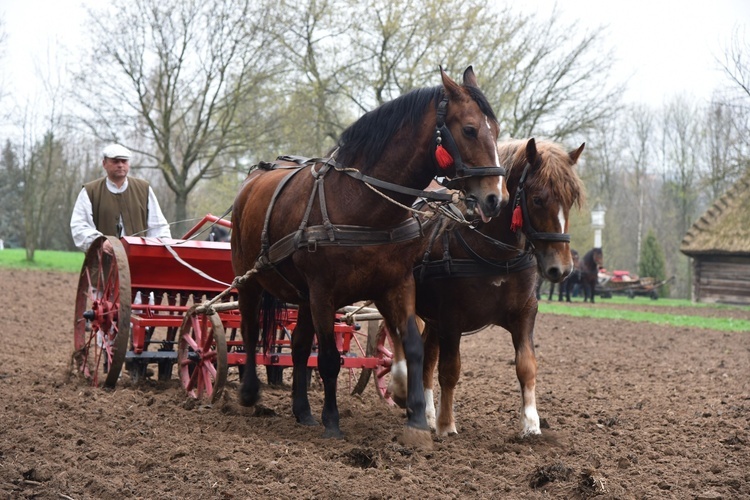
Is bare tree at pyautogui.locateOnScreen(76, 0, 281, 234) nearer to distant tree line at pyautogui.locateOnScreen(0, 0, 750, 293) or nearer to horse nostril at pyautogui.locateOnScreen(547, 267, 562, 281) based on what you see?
distant tree line at pyautogui.locateOnScreen(0, 0, 750, 293)

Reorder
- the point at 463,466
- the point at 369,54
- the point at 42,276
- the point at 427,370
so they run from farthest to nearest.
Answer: the point at 369,54 → the point at 42,276 → the point at 427,370 → the point at 463,466

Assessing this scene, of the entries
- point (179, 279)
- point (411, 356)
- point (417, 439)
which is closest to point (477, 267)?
point (411, 356)

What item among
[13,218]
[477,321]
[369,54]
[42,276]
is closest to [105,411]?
[477,321]

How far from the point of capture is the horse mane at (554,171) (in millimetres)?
5074

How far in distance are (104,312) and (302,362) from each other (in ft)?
6.48

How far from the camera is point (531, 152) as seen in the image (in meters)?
5.14

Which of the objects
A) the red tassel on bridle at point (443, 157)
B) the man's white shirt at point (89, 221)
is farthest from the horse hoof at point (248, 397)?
the red tassel on bridle at point (443, 157)

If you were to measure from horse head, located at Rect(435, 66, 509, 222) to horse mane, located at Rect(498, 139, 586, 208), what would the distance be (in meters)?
0.58

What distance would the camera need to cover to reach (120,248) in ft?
21.3

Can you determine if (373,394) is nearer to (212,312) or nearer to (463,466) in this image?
(212,312)

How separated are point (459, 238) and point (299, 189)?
3.45 ft

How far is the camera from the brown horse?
4.56 m

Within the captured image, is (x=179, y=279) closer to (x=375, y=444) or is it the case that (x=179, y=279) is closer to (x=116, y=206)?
(x=116, y=206)

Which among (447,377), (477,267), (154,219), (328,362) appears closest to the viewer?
(328,362)
